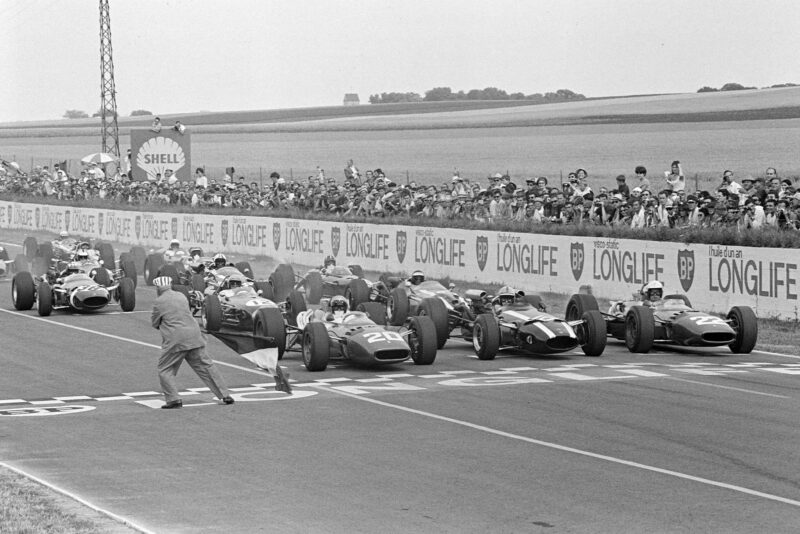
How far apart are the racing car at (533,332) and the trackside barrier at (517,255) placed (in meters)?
4.38

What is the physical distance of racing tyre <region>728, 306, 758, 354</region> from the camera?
68.4ft

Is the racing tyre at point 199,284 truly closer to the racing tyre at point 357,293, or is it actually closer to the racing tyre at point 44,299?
the racing tyre at point 44,299

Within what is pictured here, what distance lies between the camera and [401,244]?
3475 cm

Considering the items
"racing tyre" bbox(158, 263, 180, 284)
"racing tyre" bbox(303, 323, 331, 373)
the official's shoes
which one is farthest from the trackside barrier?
the official's shoes

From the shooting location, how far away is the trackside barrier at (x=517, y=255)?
2420 cm

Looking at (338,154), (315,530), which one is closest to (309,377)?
(315,530)

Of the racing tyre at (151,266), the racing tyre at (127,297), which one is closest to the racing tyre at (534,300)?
the racing tyre at (127,297)

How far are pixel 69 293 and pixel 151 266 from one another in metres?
6.25

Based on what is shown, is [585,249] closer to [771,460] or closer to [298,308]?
[298,308]

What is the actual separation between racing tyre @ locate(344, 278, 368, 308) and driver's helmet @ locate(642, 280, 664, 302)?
6806 mm

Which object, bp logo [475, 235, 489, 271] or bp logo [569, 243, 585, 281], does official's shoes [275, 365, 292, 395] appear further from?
bp logo [475, 235, 489, 271]

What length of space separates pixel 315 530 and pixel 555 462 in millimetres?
3323

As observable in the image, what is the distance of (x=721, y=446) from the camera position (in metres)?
13.0

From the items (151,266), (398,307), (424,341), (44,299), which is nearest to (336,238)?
(151,266)
